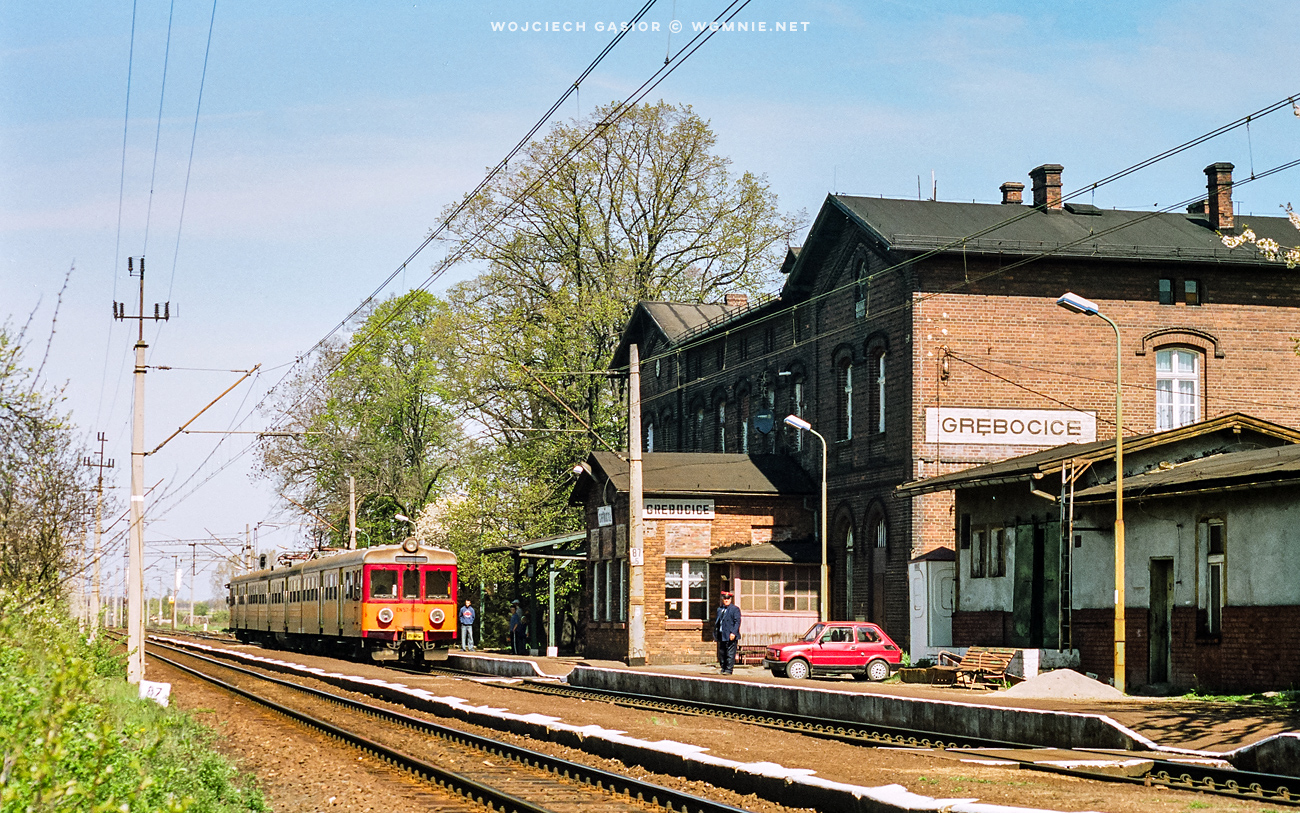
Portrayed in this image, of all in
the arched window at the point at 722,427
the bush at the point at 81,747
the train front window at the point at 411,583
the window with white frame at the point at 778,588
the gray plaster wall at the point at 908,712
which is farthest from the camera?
the arched window at the point at 722,427

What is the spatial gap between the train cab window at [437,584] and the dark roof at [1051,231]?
14.1 meters

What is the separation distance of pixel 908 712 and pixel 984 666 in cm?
897

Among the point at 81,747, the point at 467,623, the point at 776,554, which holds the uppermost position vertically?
the point at 81,747

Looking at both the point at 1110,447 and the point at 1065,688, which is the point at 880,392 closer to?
the point at 1110,447

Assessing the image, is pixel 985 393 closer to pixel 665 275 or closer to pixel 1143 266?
pixel 1143 266

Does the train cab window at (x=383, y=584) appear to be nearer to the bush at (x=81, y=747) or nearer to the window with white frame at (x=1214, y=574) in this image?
the bush at (x=81, y=747)

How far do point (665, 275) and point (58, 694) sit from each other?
5134 cm

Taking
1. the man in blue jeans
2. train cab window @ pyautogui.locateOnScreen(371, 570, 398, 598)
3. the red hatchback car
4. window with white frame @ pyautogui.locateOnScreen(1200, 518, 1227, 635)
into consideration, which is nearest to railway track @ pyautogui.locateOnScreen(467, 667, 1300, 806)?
the red hatchback car

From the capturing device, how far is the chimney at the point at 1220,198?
40.3 m

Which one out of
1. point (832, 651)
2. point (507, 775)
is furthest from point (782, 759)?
point (832, 651)

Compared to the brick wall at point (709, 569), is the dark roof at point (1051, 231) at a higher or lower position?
higher

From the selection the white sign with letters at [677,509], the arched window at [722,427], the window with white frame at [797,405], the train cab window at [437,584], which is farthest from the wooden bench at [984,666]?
the arched window at [722,427]

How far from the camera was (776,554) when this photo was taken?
4053 centimetres

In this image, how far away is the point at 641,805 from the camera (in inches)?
→ 476
